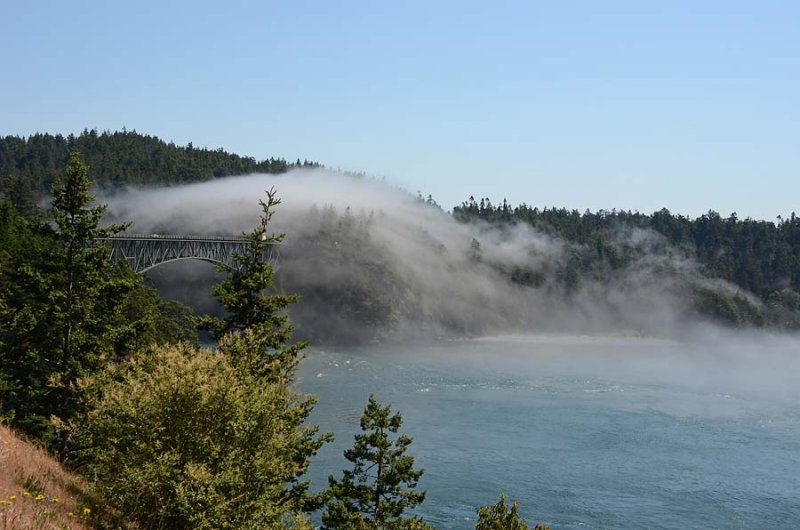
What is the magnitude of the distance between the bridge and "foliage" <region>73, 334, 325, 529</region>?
7131cm

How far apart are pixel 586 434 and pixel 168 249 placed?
6006 cm

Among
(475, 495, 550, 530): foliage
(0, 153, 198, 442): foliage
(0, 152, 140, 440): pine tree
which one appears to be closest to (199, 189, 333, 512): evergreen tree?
(0, 153, 198, 442): foliage

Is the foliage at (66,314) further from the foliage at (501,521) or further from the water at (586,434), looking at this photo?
the water at (586,434)

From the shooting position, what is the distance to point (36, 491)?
14102 mm

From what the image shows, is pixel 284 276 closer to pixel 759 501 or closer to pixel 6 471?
pixel 759 501

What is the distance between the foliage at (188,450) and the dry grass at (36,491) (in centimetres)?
83

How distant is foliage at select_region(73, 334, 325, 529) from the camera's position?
14.5m

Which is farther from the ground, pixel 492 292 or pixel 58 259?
pixel 58 259

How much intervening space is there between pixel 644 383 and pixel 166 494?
83621 mm

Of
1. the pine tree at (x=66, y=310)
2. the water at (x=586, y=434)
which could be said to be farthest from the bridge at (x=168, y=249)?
the pine tree at (x=66, y=310)

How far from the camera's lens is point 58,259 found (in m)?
26.7

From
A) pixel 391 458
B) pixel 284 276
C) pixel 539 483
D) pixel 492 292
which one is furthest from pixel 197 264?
pixel 391 458

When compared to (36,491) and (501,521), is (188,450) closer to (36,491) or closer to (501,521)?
(36,491)

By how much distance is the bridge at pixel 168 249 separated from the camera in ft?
291
